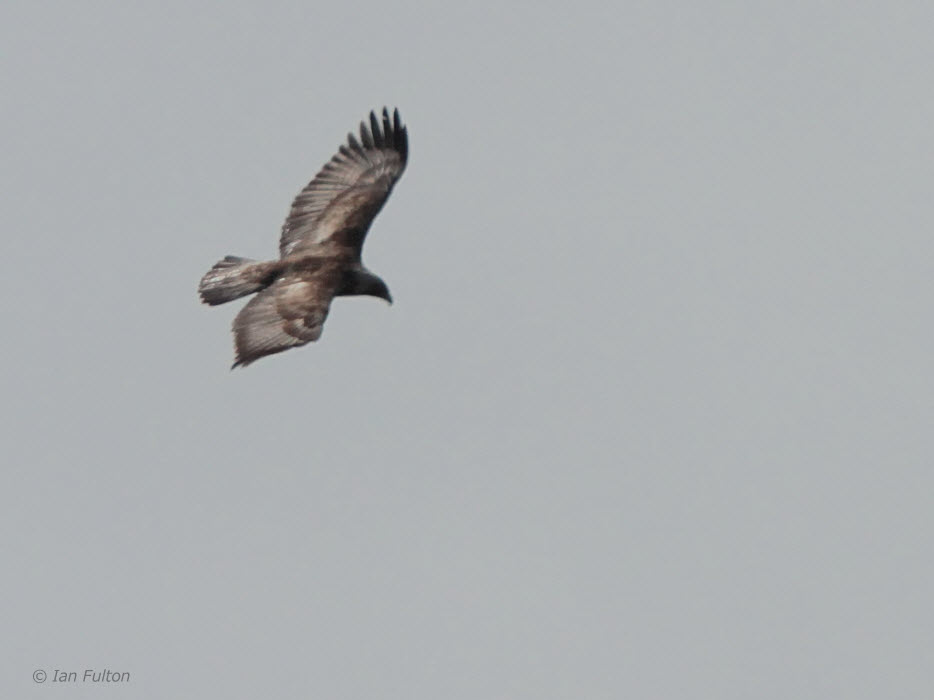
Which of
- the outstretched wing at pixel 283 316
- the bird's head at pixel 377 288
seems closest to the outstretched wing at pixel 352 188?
the bird's head at pixel 377 288

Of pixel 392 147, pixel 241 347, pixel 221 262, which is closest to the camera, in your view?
pixel 241 347

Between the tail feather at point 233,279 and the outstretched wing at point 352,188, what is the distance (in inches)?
40.8

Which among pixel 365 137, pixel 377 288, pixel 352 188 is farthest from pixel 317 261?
pixel 365 137

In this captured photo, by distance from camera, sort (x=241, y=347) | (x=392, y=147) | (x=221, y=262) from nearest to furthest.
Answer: (x=241, y=347) → (x=221, y=262) → (x=392, y=147)

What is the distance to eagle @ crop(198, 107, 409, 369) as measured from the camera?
68.9 ft

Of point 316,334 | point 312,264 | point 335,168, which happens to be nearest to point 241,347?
point 316,334

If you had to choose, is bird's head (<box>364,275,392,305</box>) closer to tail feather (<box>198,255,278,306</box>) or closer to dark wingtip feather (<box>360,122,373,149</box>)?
tail feather (<box>198,255,278,306</box>)

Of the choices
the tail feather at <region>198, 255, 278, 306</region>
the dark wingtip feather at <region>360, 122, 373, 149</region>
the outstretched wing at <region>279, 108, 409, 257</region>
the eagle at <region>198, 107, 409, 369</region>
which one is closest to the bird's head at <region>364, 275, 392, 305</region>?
the eagle at <region>198, 107, 409, 369</region>

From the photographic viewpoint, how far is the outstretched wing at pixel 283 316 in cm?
2064

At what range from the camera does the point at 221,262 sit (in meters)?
22.3

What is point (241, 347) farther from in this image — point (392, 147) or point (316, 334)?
point (392, 147)

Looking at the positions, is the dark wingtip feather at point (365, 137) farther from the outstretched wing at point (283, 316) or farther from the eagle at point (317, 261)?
the outstretched wing at point (283, 316)

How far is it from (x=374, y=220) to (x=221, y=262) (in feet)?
7.12

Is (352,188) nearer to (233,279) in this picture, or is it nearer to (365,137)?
(365,137)
